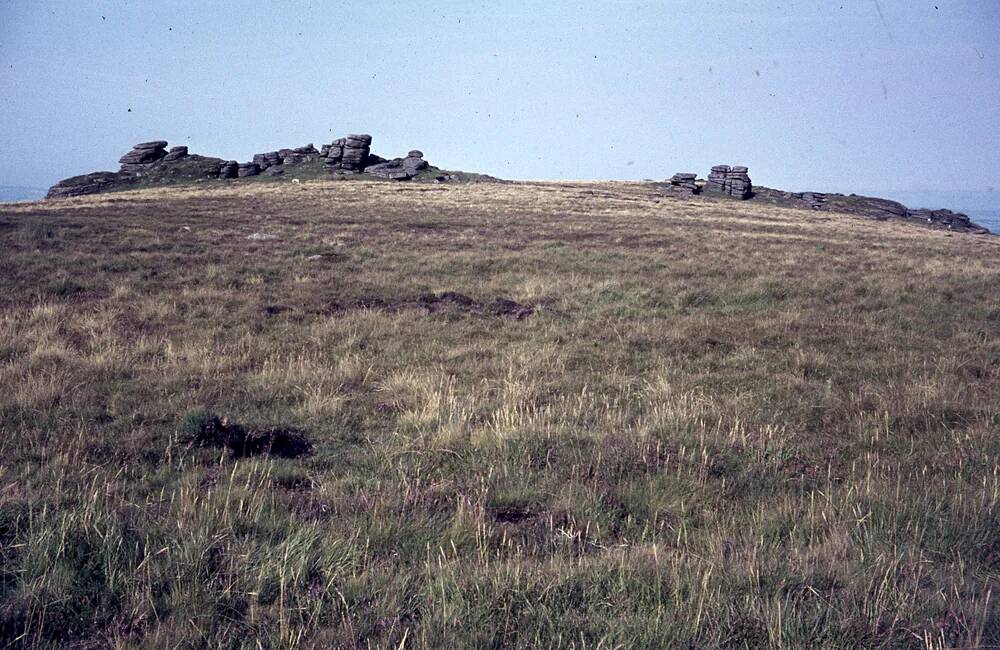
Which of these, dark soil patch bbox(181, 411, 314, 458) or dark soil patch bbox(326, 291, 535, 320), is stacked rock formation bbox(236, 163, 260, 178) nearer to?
dark soil patch bbox(326, 291, 535, 320)

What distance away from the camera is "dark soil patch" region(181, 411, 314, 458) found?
567 centimetres

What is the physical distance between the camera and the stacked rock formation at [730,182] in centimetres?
8444

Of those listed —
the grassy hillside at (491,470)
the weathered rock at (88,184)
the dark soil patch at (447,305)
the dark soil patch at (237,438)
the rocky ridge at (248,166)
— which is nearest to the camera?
the grassy hillside at (491,470)

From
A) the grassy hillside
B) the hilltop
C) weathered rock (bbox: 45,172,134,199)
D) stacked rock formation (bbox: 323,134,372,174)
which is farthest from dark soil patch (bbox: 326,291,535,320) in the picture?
stacked rock formation (bbox: 323,134,372,174)

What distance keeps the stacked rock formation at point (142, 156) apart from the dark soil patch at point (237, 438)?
8384 cm

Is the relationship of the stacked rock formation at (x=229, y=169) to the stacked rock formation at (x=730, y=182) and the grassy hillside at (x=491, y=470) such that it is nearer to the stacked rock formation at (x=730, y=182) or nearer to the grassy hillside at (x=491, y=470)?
the stacked rock formation at (x=730, y=182)

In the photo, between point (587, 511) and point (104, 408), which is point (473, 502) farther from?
point (104, 408)

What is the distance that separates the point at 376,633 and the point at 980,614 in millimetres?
2816

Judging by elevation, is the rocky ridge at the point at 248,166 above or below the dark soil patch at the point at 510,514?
above

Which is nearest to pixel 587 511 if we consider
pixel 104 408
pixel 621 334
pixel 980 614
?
pixel 980 614

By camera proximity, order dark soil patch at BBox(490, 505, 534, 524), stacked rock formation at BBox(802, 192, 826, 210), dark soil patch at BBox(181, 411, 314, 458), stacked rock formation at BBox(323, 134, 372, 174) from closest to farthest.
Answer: dark soil patch at BBox(490, 505, 534, 524) < dark soil patch at BBox(181, 411, 314, 458) < stacked rock formation at BBox(802, 192, 826, 210) < stacked rock formation at BBox(323, 134, 372, 174)

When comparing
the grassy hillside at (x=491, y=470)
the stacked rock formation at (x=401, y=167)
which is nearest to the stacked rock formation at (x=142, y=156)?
the stacked rock formation at (x=401, y=167)

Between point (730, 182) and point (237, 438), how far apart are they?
89.2m

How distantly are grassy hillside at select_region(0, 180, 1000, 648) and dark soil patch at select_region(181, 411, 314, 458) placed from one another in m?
0.04
